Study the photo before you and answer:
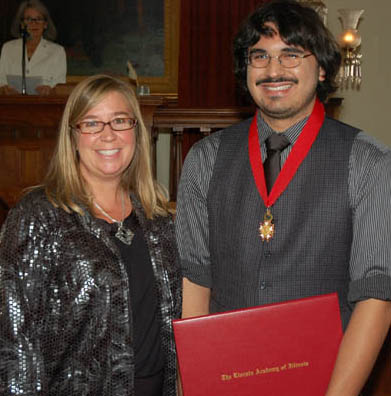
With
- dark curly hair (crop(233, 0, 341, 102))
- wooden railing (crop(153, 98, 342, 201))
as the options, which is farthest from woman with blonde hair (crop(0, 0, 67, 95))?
dark curly hair (crop(233, 0, 341, 102))

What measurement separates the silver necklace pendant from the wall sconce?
15.2 feet

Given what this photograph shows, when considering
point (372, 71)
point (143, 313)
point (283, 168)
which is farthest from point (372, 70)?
point (143, 313)

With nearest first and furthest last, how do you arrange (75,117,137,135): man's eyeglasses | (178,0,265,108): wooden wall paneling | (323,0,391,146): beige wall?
(75,117,137,135): man's eyeglasses
(323,0,391,146): beige wall
(178,0,265,108): wooden wall paneling

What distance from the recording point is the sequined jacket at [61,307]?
1592 mm

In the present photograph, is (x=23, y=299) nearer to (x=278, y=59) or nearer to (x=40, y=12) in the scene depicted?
(x=278, y=59)

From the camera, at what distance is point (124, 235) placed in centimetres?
182

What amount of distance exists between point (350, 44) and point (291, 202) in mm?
4649

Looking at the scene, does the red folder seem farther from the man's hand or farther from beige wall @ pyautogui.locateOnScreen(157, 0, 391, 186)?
beige wall @ pyautogui.locateOnScreen(157, 0, 391, 186)

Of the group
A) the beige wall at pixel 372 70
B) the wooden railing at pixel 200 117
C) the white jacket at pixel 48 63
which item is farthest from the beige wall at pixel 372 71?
the white jacket at pixel 48 63

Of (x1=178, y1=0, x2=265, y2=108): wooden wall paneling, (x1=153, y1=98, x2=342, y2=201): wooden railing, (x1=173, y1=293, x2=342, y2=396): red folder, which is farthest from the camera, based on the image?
(x1=178, y1=0, x2=265, y2=108): wooden wall paneling

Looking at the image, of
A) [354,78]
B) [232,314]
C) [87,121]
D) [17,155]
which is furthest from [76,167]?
[354,78]

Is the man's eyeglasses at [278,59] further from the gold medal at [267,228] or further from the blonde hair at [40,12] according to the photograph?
the blonde hair at [40,12]

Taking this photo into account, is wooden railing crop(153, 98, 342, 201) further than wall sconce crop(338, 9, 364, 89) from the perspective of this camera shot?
No

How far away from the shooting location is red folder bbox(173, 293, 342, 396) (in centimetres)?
141
